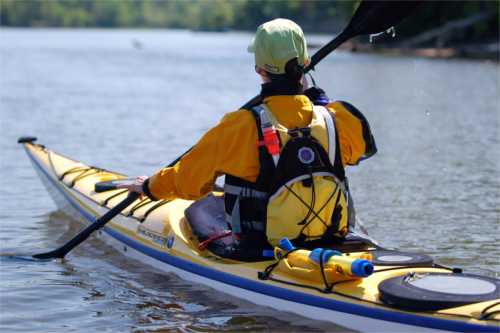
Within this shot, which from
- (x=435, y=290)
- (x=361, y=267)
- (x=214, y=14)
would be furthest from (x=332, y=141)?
(x=214, y=14)

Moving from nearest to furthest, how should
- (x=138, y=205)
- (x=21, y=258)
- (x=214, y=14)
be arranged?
(x=138, y=205) → (x=21, y=258) → (x=214, y=14)

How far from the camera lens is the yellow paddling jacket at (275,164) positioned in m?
4.64

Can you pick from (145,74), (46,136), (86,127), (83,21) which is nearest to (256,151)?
(46,136)

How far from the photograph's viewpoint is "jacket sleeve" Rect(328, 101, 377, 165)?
15.7 ft

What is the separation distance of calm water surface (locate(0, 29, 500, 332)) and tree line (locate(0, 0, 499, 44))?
1183 inches

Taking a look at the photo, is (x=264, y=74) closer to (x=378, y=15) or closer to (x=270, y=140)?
(x=270, y=140)

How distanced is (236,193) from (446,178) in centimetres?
620

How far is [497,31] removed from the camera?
5100 cm

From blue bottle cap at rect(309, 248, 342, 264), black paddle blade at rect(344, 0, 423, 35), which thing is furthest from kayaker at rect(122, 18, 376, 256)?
black paddle blade at rect(344, 0, 423, 35)

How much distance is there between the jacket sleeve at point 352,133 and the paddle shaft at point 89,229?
5.17ft

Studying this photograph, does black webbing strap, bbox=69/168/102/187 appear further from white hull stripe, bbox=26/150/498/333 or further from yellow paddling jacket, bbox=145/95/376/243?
yellow paddling jacket, bbox=145/95/376/243

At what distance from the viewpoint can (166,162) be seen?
38.1 feet

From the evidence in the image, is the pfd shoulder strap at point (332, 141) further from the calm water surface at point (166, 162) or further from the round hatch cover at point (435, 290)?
the calm water surface at point (166, 162)

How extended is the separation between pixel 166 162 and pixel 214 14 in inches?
5064
